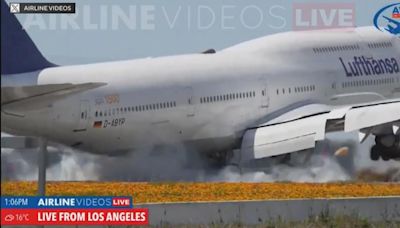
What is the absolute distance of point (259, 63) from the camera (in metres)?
51.6

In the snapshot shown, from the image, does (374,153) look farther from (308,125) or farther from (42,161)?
(42,161)

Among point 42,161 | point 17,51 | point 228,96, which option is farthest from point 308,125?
point 42,161

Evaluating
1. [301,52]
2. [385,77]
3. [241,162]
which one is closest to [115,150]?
[241,162]

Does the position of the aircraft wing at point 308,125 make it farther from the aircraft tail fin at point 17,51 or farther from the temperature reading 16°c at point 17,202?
the temperature reading 16°c at point 17,202

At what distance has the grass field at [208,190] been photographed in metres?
34.2

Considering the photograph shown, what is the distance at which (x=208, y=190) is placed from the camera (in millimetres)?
36375

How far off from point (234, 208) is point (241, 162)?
21.5 metres

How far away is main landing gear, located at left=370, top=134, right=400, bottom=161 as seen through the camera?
151ft

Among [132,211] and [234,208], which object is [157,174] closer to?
[234,208]

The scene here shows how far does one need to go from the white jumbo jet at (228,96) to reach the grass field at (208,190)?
3090mm

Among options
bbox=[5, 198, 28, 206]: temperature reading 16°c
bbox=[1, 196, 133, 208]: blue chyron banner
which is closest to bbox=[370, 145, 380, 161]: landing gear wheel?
bbox=[1, 196, 133, 208]: blue chyron banner

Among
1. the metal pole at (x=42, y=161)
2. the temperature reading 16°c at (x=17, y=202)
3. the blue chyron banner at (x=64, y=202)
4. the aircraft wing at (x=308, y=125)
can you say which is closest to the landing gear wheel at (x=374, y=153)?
the aircraft wing at (x=308, y=125)

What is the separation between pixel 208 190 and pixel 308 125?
10770 millimetres

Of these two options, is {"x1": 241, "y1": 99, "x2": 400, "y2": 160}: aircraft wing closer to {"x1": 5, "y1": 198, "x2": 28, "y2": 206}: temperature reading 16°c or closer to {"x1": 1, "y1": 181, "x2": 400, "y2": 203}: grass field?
{"x1": 1, "y1": 181, "x2": 400, "y2": 203}: grass field
